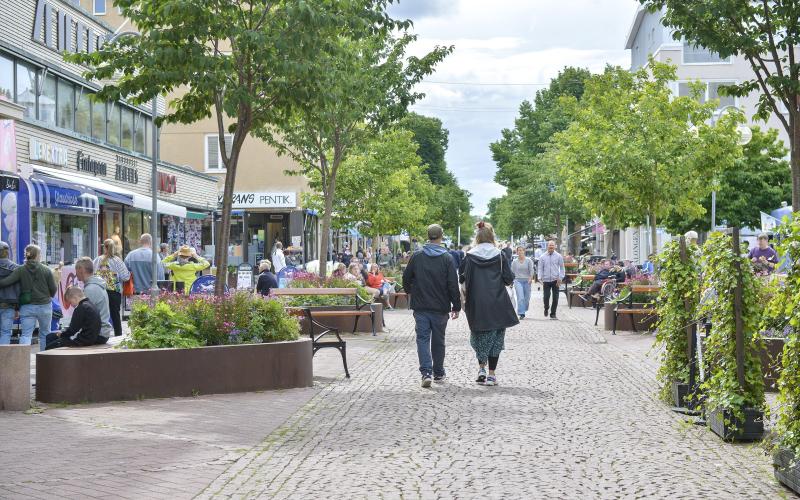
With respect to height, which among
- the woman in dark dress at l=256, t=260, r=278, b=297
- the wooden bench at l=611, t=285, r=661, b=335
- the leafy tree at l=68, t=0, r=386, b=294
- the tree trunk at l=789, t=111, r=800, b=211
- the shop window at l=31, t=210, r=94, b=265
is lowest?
the wooden bench at l=611, t=285, r=661, b=335

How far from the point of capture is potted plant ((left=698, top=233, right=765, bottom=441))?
8570 millimetres

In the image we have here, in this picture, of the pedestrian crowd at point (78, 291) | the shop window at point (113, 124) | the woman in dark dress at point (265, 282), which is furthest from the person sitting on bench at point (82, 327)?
the shop window at point (113, 124)

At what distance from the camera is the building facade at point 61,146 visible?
20.6 metres

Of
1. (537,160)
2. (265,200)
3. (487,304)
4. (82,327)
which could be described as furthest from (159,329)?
→ (537,160)

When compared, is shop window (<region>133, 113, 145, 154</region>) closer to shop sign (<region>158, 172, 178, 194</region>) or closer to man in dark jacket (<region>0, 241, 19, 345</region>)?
shop sign (<region>158, 172, 178, 194</region>)

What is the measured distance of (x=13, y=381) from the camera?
10.5m

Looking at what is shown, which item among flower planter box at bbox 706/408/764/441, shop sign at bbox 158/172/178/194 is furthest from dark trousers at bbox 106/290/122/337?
shop sign at bbox 158/172/178/194

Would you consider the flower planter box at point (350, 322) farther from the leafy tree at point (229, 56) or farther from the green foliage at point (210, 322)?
the green foliage at point (210, 322)

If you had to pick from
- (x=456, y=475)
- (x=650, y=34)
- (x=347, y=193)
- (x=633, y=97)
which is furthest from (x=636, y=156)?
A: (x=650, y=34)

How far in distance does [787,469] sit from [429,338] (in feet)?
20.0

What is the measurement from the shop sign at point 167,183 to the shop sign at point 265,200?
11.7 meters

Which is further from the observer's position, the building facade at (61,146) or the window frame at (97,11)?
the window frame at (97,11)

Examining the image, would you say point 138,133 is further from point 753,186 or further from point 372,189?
point 753,186

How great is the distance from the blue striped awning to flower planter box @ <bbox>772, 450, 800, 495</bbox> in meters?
16.1
